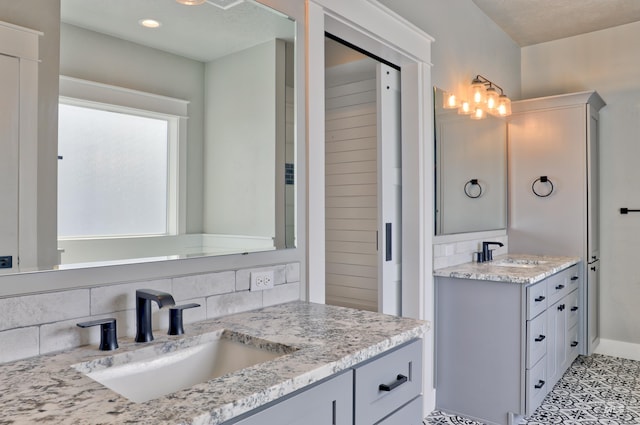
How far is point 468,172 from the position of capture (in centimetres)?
347

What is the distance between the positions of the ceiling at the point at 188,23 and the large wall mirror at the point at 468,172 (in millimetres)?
1579

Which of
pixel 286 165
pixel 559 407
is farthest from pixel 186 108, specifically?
→ pixel 559 407

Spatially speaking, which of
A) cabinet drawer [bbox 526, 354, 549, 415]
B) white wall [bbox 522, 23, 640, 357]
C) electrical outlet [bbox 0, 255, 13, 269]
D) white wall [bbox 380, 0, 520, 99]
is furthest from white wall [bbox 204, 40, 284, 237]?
white wall [bbox 522, 23, 640, 357]

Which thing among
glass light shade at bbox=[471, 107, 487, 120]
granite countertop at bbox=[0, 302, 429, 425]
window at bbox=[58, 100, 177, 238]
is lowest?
granite countertop at bbox=[0, 302, 429, 425]

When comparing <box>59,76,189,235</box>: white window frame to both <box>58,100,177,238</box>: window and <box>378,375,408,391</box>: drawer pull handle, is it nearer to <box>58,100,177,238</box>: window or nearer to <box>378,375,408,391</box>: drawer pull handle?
<box>58,100,177,238</box>: window

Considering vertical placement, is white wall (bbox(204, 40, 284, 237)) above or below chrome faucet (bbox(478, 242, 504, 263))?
above

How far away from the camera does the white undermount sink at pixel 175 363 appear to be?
3.87ft

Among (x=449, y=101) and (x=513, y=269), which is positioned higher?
(x=449, y=101)

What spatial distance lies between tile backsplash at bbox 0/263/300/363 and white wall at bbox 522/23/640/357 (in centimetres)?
358

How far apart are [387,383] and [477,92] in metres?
2.62

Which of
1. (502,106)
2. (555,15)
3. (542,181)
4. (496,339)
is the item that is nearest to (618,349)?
(542,181)

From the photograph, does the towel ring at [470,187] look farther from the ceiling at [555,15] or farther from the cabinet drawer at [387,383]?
the cabinet drawer at [387,383]

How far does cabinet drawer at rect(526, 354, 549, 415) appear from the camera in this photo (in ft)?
8.73

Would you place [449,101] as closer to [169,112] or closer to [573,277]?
[573,277]
